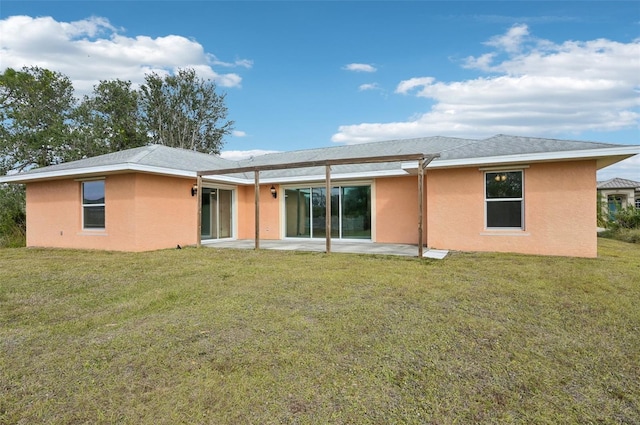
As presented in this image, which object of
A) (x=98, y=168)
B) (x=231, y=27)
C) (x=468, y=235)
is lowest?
(x=468, y=235)

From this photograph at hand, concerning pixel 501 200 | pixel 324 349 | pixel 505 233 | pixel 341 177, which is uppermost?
pixel 341 177

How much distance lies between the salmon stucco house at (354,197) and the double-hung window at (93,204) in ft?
0.17

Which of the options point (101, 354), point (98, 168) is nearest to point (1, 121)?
point (98, 168)

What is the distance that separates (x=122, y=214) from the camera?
1147 centimetres

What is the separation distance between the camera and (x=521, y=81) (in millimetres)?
15086

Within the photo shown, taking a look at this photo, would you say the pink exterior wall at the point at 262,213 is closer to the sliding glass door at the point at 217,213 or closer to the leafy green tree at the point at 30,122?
the sliding glass door at the point at 217,213

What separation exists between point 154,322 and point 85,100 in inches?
1124

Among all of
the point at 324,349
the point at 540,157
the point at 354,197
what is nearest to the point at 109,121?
the point at 354,197

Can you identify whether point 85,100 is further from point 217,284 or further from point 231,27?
point 217,284

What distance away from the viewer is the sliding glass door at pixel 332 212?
13.3 m

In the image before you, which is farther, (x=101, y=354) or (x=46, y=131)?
(x=46, y=131)

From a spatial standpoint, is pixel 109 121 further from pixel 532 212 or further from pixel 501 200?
pixel 532 212

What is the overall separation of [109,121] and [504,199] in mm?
27706

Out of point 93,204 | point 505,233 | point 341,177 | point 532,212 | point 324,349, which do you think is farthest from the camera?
point 341,177
